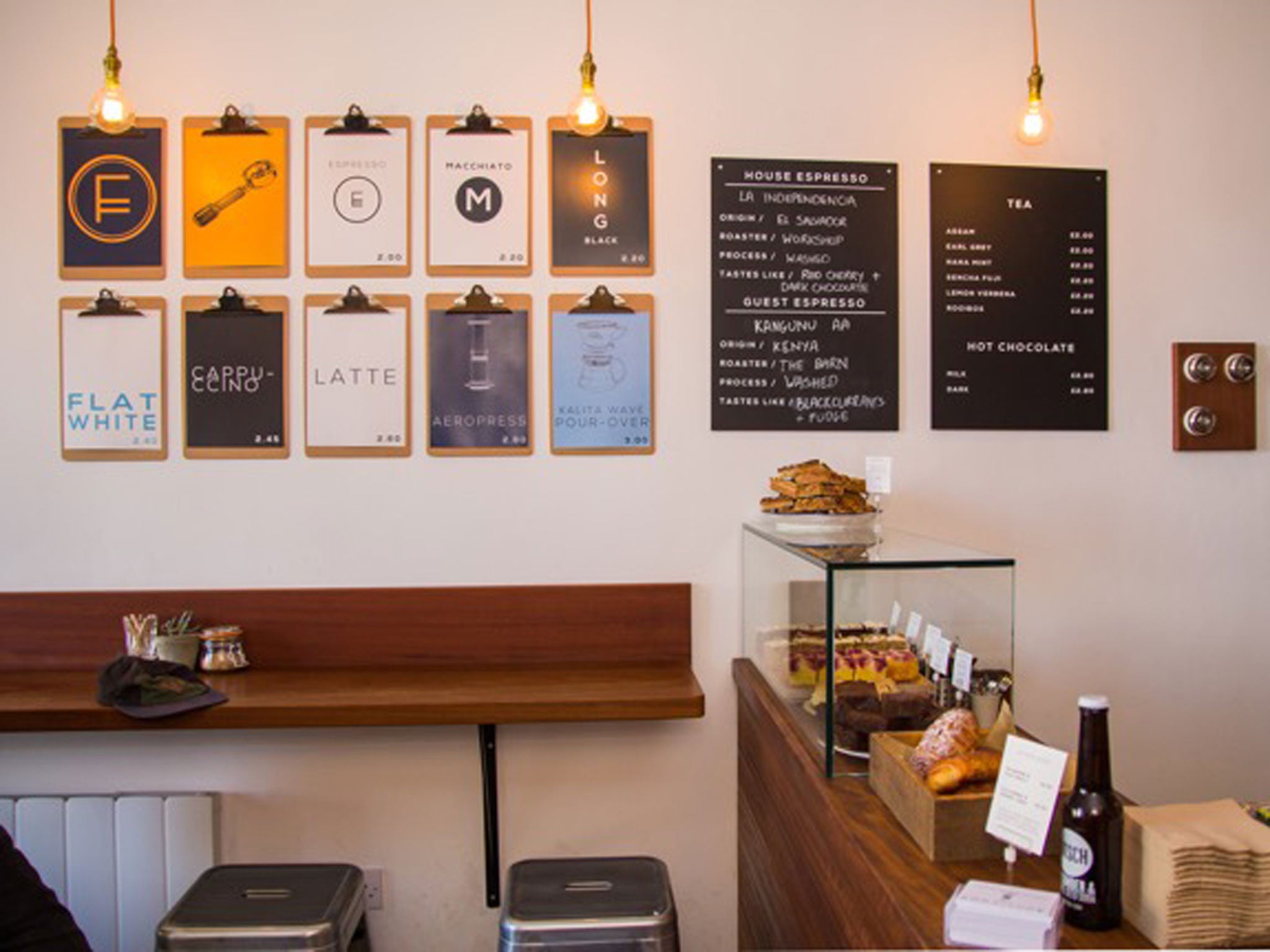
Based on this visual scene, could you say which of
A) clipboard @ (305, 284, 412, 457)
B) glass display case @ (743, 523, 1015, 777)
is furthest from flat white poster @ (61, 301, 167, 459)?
glass display case @ (743, 523, 1015, 777)

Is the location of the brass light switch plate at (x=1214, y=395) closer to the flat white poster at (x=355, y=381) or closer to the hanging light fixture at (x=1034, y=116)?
the hanging light fixture at (x=1034, y=116)

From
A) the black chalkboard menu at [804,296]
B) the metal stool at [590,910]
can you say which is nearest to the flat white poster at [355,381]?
the black chalkboard menu at [804,296]

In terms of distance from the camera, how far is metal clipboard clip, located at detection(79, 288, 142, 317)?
84.7 inches

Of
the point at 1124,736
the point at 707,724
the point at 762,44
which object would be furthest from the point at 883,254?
the point at 1124,736

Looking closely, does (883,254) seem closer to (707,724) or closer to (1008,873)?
(707,724)

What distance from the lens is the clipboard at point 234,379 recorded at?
2.16 meters

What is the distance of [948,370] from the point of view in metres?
2.25

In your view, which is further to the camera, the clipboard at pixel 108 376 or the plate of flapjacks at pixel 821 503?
the clipboard at pixel 108 376

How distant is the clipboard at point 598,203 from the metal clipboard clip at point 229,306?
0.80 meters

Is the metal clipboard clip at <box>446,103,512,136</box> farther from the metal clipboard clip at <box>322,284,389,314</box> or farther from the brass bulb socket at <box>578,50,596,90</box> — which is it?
the metal clipboard clip at <box>322,284,389,314</box>

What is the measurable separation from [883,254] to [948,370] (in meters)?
0.35

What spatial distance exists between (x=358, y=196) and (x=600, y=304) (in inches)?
26.8

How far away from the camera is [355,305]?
7.13 feet

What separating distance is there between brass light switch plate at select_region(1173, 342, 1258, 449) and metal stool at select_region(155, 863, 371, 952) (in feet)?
7.84
